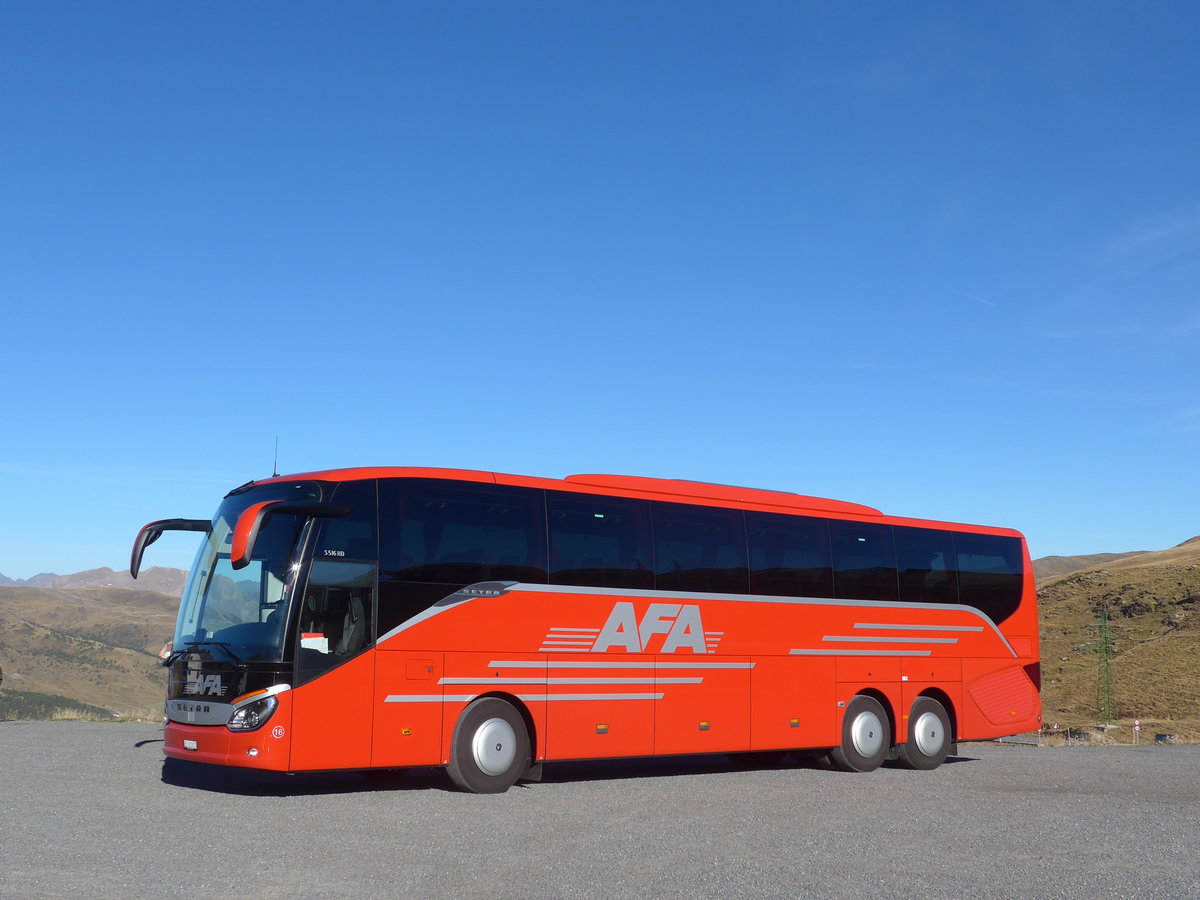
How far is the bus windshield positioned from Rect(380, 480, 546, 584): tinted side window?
1025 millimetres

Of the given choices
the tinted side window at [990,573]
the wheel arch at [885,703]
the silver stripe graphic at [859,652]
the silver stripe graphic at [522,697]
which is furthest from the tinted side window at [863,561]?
the silver stripe graphic at [522,697]

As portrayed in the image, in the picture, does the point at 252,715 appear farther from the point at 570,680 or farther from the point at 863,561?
the point at 863,561

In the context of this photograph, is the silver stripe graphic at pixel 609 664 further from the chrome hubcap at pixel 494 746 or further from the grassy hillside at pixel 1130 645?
the grassy hillside at pixel 1130 645

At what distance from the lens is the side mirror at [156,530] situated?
14227mm

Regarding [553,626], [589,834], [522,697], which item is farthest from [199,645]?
[589,834]

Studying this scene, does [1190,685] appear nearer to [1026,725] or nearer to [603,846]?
[1026,725]

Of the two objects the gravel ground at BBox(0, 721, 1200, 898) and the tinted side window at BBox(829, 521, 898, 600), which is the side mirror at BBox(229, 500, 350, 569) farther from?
the tinted side window at BBox(829, 521, 898, 600)

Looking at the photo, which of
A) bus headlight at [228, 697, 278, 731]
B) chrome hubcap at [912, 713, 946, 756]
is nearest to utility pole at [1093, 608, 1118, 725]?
chrome hubcap at [912, 713, 946, 756]

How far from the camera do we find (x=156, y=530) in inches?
574

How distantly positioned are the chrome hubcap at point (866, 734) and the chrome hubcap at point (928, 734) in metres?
0.82

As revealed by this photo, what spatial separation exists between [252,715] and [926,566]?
10.6 metres

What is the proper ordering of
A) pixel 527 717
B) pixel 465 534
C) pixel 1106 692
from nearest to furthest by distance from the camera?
pixel 465 534
pixel 527 717
pixel 1106 692

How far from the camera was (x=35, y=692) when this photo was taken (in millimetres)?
131500

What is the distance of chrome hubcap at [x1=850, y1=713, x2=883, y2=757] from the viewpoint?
59.5 ft
